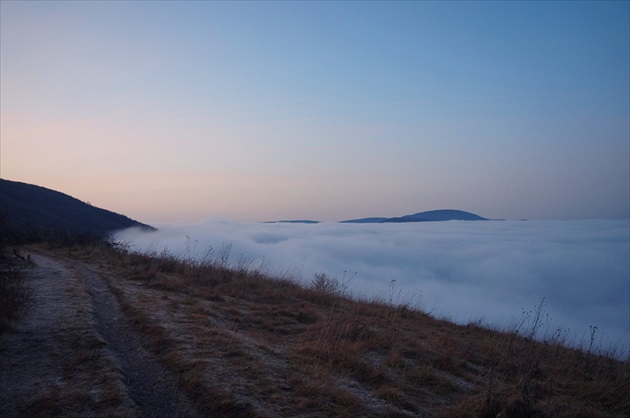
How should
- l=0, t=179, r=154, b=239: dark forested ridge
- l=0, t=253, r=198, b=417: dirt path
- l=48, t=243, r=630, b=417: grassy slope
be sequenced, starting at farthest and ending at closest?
l=0, t=179, r=154, b=239: dark forested ridge → l=48, t=243, r=630, b=417: grassy slope → l=0, t=253, r=198, b=417: dirt path

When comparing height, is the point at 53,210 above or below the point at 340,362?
above

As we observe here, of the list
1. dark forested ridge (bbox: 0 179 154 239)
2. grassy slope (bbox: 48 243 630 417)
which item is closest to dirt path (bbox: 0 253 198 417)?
grassy slope (bbox: 48 243 630 417)

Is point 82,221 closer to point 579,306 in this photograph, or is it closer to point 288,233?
point 288,233

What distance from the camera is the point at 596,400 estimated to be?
6.55 metres

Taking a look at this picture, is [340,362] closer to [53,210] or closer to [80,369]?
[80,369]

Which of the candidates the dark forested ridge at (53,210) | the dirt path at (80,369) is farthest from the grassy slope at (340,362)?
the dark forested ridge at (53,210)

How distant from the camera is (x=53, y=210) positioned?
58938mm

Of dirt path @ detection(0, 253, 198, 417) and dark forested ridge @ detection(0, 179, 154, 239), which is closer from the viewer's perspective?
dirt path @ detection(0, 253, 198, 417)

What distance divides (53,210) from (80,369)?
6050 centimetres

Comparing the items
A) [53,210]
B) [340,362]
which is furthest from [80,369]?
[53,210]

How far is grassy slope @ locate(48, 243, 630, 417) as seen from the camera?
210 inches

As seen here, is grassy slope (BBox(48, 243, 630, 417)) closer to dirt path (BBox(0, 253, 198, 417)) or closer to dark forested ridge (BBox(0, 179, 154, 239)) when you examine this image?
dirt path (BBox(0, 253, 198, 417))

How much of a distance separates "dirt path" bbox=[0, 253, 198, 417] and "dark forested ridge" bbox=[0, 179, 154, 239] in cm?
4321

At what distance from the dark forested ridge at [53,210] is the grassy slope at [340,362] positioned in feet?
139
